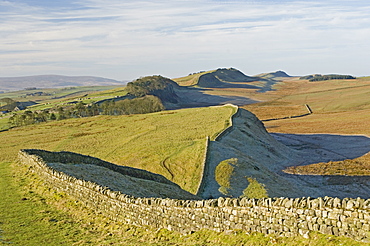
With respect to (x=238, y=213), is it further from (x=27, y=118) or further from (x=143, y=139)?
(x=27, y=118)

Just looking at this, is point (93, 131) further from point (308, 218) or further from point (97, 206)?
point (308, 218)

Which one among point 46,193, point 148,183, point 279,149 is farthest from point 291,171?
point 46,193

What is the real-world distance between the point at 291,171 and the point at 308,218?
43057mm

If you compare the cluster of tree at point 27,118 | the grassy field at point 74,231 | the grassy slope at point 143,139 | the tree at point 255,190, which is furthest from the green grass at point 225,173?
the cluster of tree at point 27,118

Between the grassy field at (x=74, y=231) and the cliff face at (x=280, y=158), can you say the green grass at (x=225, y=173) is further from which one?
the grassy field at (x=74, y=231)

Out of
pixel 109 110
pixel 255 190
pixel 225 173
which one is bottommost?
pixel 255 190

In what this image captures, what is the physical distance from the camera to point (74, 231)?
1692 centimetres

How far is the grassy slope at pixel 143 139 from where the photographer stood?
4619cm

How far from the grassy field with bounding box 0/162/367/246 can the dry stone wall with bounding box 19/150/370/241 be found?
0.28 m

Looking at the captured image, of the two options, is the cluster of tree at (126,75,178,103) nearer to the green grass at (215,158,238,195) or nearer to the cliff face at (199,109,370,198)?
the cliff face at (199,109,370,198)

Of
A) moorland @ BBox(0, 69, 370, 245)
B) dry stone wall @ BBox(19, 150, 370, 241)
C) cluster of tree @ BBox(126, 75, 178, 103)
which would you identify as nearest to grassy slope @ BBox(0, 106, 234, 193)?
moorland @ BBox(0, 69, 370, 245)

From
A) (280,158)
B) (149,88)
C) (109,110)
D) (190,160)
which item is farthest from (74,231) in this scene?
(149,88)

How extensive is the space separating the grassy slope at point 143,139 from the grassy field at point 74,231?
1923 cm

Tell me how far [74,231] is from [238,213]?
780cm
